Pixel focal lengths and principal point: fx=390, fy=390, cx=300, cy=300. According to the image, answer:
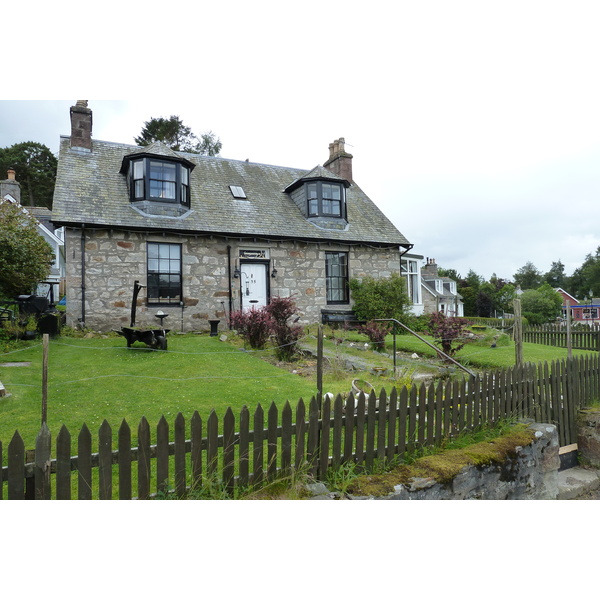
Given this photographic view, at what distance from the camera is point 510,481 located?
470 centimetres

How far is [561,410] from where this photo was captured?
654cm

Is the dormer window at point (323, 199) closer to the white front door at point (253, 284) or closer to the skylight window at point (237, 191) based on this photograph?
the skylight window at point (237, 191)

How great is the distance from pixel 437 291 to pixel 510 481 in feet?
127

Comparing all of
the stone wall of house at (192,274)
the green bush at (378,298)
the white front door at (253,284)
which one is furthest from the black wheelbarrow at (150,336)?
the green bush at (378,298)

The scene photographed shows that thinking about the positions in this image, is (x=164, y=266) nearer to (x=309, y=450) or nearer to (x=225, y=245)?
(x=225, y=245)

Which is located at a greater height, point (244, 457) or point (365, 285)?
point (365, 285)

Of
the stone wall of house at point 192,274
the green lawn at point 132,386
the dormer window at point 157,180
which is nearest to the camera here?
the green lawn at point 132,386

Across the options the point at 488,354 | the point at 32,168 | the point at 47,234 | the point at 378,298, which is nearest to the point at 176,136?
the point at 32,168

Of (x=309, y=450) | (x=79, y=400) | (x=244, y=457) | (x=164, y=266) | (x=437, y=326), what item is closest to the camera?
(x=244, y=457)

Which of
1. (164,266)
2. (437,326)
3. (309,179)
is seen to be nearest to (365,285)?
(309,179)

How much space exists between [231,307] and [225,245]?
2156 millimetres

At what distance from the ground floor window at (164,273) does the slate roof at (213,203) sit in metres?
0.75

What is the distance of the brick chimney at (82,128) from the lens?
13.6m

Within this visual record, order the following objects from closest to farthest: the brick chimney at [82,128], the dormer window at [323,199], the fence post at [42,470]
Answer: the fence post at [42,470], the brick chimney at [82,128], the dormer window at [323,199]
